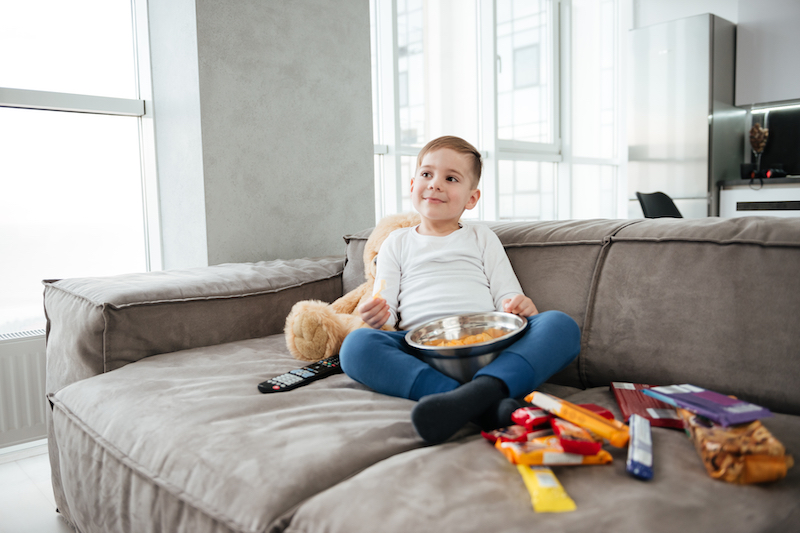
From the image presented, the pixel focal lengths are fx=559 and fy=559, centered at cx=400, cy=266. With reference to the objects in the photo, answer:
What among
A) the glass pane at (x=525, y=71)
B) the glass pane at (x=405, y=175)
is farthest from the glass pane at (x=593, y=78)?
the glass pane at (x=405, y=175)

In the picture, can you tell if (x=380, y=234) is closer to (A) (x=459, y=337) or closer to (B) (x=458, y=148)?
(B) (x=458, y=148)

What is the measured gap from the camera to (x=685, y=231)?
1151 millimetres

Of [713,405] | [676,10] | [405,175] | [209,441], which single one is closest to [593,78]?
[676,10]

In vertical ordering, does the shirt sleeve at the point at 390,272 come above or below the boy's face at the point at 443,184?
below

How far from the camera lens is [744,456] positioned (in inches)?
26.9

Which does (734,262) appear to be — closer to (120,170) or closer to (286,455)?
(286,455)

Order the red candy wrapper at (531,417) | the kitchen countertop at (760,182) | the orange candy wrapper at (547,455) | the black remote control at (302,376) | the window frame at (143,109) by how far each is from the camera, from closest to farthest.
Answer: the orange candy wrapper at (547,455) < the red candy wrapper at (531,417) < the black remote control at (302,376) < the window frame at (143,109) < the kitchen countertop at (760,182)

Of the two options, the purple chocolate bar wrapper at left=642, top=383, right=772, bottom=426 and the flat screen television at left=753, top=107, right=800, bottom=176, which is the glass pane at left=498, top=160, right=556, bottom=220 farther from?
the purple chocolate bar wrapper at left=642, top=383, right=772, bottom=426

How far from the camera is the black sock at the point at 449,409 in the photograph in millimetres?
839

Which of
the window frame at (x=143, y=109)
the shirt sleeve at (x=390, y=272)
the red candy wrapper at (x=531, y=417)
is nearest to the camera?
the red candy wrapper at (x=531, y=417)

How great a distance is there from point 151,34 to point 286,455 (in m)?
2.07

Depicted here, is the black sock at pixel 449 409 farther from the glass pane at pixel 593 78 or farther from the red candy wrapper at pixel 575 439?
the glass pane at pixel 593 78

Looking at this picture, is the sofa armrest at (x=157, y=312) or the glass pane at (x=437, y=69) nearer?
the sofa armrest at (x=157, y=312)

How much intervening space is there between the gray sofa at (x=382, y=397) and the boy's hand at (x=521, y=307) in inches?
3.9
